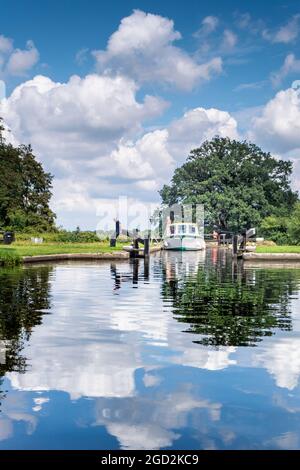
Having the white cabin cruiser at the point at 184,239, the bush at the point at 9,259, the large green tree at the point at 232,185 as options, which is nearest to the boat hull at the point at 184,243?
the white cabin cruiser at the point at 184,239

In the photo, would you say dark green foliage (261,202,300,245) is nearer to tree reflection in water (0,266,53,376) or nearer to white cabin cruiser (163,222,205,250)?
white cabin cruiser (163,222,205,250)

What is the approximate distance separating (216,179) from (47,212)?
2659cm

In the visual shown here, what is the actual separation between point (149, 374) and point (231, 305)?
7362 mm

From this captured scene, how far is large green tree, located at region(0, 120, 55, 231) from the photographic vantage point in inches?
2292

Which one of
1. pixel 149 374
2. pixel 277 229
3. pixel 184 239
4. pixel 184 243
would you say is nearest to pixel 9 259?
pixel 149 374

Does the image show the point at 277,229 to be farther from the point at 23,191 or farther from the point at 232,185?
the point at 23,191

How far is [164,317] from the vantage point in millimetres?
12258

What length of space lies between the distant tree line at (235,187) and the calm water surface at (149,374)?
58.8 metres

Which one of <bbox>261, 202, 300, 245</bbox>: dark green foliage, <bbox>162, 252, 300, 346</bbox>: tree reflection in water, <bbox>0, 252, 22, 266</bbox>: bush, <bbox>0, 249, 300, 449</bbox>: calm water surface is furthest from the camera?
<bbox>261, 202, 300, 245</bbox>: dark green foliage

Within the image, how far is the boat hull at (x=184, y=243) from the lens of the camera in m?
58.5

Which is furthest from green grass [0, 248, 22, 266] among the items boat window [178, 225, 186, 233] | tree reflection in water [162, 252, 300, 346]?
boat window [178, 225, 186, 233]

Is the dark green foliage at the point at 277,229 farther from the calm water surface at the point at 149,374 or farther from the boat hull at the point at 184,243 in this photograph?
the calm water surface at the point at 149,374

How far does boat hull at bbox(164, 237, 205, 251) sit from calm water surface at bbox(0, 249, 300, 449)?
1712 inches
